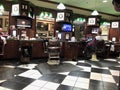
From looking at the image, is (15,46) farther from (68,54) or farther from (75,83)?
(75,83)

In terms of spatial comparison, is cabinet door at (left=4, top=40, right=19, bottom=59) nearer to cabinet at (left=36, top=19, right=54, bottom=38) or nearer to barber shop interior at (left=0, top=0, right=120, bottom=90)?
barber shop interior at (left=0, top=0, right=120, bottom=90)

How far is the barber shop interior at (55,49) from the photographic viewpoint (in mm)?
3891

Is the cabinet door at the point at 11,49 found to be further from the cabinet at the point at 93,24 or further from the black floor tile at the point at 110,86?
the cabinet at the point at 93,24

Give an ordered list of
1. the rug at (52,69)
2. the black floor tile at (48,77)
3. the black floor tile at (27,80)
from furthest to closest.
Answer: the rug at (52,69)
the black floor tile at (48,77)
the black floor tile at (27,80)

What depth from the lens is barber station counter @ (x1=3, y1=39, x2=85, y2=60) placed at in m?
6.27

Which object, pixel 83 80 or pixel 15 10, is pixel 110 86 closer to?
pixel 83 80

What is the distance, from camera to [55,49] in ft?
20.7

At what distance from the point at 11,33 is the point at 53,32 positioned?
3.04 metres

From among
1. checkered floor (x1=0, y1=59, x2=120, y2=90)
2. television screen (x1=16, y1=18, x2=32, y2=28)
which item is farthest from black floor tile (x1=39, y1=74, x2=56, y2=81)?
television screen (x1=16, y1=18, x2=32, y2=28)

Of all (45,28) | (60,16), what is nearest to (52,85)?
(60,16)

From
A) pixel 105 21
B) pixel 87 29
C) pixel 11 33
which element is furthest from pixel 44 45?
pixel 105 21

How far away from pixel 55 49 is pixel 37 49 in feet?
3.61

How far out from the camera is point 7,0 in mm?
7645

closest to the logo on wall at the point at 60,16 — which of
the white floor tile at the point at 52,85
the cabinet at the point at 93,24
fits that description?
the cabinet at the point at 93,24
